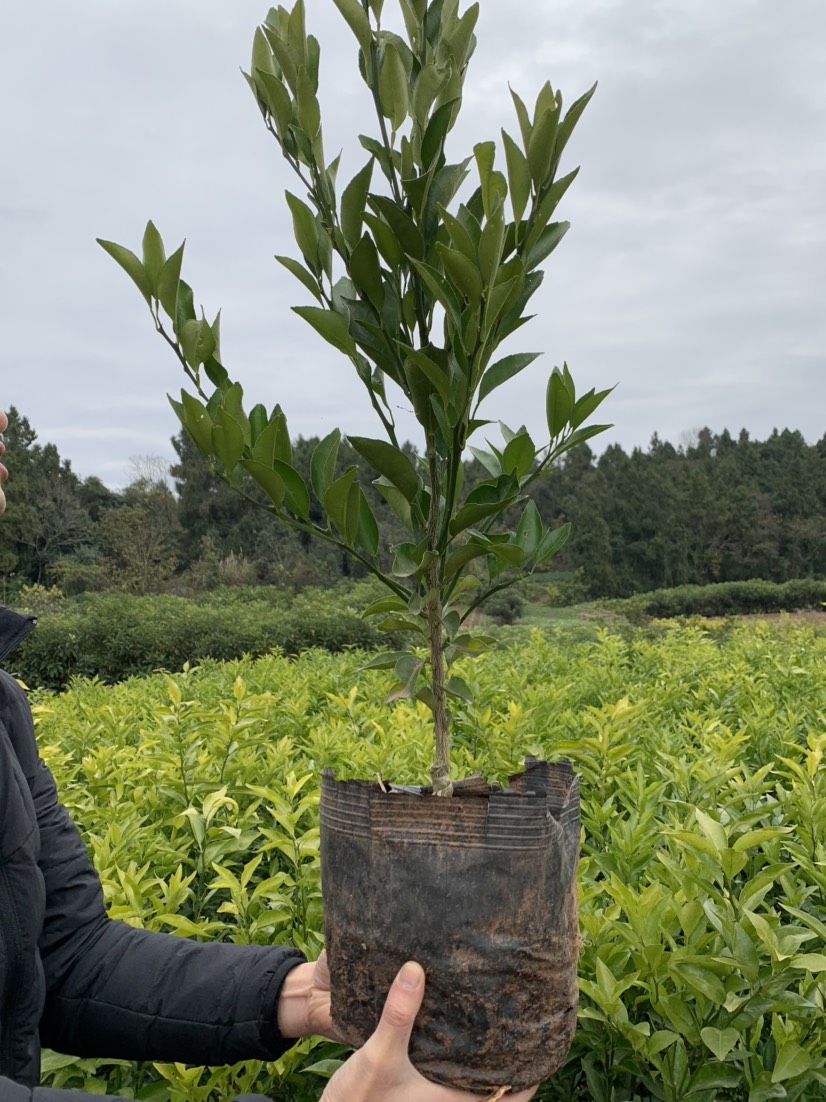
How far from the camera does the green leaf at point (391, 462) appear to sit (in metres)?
1.10

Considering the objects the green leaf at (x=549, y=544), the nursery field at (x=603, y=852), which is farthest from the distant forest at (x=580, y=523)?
the green leaf at (x=549, y=544)

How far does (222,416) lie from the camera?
1.11 meters

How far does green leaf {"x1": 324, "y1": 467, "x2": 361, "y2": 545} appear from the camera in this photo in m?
1.10

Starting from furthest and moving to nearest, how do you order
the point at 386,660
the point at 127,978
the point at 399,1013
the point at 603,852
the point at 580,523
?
1. the point at 580,523
2. the point at 603,852
3. the point at 127,978
4. the point at 386,660
5. the point at 399,1013

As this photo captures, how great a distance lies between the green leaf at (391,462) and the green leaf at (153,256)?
38cm

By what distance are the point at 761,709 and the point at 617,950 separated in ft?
5.40

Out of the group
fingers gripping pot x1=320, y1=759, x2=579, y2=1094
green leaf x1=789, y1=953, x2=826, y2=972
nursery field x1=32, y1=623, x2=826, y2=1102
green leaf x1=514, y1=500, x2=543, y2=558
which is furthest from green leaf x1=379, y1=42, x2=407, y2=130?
green leaf x1=789, y1=953, x2=826, y2=972

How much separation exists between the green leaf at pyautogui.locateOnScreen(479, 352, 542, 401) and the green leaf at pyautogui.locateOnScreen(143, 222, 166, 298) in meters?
0.47

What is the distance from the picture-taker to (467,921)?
3.25 ft

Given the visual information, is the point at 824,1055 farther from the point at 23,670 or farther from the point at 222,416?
the point at 23,670

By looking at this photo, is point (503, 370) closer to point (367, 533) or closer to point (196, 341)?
point (367, 533)

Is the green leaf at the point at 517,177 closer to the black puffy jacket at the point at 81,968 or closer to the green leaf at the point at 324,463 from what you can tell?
the green leaf at the point at 324,463

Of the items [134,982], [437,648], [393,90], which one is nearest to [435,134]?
[393,90]

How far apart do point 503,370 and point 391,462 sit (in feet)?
0.73
